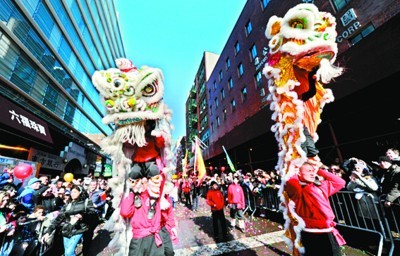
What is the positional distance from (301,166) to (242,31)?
52.5 ft

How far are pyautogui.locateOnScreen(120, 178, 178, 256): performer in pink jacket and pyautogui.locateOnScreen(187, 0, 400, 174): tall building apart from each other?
639 centimetres

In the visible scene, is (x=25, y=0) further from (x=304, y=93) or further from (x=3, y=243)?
(x=304, y=93)

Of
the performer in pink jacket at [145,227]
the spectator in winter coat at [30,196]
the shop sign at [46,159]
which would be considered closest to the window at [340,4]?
the performer in pink jacket at [145,227]

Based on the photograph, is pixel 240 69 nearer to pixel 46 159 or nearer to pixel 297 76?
pixel 297 76

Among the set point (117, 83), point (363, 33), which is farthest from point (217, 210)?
point (363, 33)

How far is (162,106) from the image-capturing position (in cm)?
259

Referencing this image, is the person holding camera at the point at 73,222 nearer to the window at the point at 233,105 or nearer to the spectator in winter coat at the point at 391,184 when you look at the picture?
the spectator in winter coat at the point at 391,184

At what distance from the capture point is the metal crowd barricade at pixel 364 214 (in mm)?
3513

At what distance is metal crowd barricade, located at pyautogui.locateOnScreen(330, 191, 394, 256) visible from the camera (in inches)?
138

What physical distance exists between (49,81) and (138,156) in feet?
50.3

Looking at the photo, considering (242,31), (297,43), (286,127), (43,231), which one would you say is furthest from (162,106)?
(242,31)

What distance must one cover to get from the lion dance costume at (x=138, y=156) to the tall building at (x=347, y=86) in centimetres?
590

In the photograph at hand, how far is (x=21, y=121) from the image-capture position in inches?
324

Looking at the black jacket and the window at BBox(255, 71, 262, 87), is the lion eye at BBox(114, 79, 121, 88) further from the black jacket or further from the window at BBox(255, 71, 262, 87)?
the window at BBox(255, 71, 262, 87)
